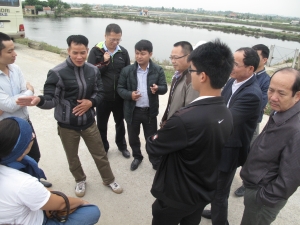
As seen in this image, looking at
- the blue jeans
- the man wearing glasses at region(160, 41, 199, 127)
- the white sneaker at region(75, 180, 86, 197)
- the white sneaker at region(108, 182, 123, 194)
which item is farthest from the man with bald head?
the white sneaker at region(75, 180, 86, 197)

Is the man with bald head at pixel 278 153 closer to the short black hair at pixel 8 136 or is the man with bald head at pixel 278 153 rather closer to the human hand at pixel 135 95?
the human hand at pixel 135 95

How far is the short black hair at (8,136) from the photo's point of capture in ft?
4.23

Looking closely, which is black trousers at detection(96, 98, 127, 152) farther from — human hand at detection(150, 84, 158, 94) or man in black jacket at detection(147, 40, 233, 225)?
man in black jacket at detection(147, 40, 233, 225)

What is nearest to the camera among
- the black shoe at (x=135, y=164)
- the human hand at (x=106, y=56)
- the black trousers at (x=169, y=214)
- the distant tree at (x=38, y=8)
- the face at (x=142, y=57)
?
the black trousers at (x=169, y=214)

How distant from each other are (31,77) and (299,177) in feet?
22.3

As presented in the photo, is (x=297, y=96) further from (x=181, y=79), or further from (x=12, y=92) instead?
(x=12, y=92)

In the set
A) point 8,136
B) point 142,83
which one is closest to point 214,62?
point 8,136

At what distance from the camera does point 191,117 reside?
1.28 metres

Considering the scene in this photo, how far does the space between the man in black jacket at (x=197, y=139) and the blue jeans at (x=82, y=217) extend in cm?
59

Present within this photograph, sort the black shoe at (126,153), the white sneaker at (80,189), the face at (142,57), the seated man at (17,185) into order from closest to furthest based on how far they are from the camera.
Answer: the seated man at (17,185) < the white sneaker at (80,189) < the face at (142,57) < the black shoe at (126,153)

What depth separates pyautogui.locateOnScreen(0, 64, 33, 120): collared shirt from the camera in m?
2.10

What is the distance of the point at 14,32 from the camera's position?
33.7ft

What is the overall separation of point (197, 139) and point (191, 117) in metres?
0.13

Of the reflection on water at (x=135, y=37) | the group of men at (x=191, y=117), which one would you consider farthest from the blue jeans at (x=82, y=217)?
the reflection on water at (x=135, y=37)
